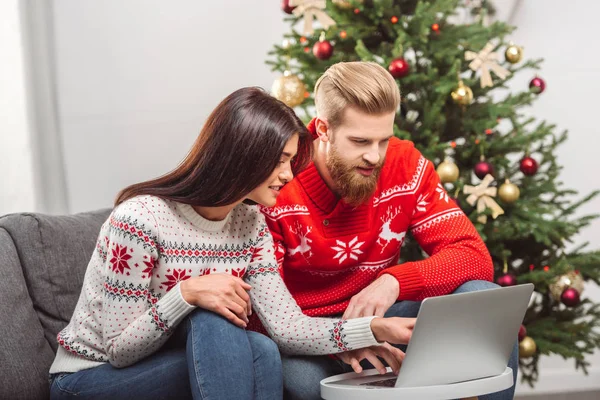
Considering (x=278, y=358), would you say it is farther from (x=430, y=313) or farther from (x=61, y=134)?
(x=61, y=134)

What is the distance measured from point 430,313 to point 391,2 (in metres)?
1.35

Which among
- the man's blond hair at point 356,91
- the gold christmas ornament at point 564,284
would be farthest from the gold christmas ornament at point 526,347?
the man's blond hair at point 356,91

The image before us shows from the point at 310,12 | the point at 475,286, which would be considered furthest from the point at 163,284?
the point at 310,12

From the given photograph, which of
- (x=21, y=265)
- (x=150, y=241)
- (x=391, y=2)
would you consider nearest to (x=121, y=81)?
A: (x=391, y=2)

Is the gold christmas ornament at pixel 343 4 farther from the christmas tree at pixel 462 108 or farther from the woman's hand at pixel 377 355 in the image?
the woman's hand at pixel 377 355

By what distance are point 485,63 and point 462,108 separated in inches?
6.4

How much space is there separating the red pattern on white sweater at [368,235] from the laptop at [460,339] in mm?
368

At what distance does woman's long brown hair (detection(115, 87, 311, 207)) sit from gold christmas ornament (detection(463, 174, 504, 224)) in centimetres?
98

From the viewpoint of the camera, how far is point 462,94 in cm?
232

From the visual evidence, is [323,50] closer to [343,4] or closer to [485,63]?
[343,4]

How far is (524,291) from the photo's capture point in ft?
4.47

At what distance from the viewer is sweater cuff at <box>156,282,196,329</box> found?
1.37 m

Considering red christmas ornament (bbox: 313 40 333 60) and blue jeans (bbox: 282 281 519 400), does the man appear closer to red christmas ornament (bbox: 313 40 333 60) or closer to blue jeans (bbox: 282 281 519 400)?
blue jeans (bbox: 282 281 519 400)

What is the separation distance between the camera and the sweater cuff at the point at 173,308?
1373 mm
